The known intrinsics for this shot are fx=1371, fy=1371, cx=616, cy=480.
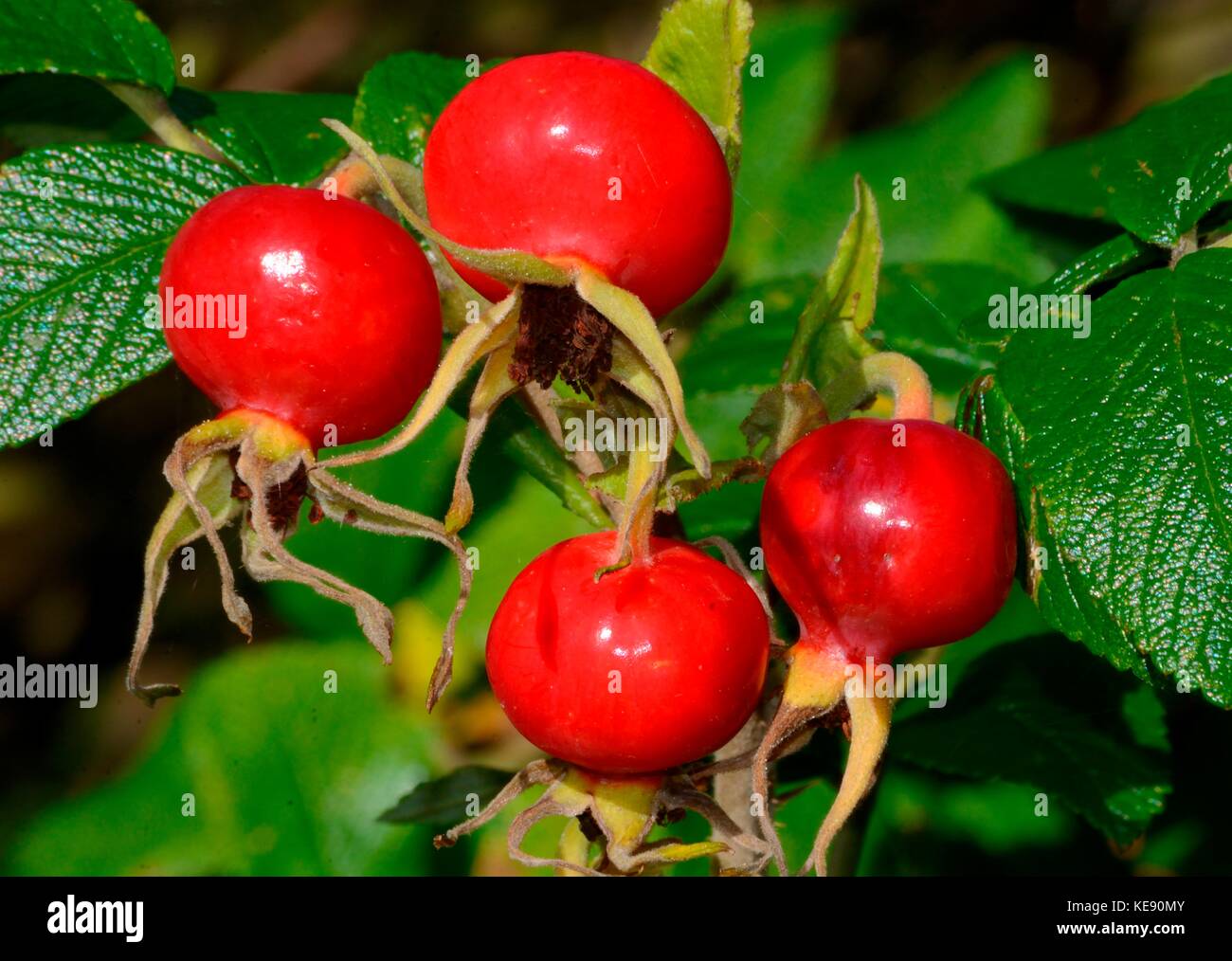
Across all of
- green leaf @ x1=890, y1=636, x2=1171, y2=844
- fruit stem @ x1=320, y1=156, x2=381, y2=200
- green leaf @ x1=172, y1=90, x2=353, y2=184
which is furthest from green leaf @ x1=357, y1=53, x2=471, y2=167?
green leaf @ x1=890, y1=636, x2=1171, y2=844

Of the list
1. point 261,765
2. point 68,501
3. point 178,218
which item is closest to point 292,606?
point 261,765

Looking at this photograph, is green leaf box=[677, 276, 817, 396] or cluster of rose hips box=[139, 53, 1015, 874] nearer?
cluster of rose hips box=[139, 53, 1015, 874]

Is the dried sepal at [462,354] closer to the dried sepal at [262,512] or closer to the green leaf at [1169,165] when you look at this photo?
the dried sepal at [262,512]

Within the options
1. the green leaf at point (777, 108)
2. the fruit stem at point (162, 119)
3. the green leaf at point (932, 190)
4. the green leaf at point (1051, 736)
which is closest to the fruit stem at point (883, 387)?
the green leaf at point (1051, 736)

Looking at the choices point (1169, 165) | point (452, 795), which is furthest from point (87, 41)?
point (1169, 165)

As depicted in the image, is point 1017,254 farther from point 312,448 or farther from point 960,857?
point 312,448

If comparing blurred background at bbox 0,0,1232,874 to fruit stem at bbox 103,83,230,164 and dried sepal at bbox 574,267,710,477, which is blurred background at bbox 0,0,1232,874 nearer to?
fruit stem at bbox 103,83,230,164
